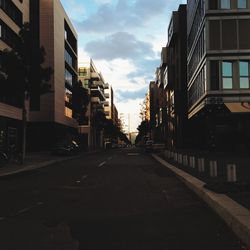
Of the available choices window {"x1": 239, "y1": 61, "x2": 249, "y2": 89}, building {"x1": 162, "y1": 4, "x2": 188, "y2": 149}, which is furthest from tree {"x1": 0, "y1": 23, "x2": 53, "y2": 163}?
building {"x1": 162, "y1": 4, "x2": 188, "y2": 149}

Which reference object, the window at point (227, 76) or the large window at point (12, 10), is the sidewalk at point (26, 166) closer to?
the window at point (227, 76)

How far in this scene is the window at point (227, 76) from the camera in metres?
45.0

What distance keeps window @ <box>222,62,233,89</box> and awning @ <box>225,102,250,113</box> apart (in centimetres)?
197

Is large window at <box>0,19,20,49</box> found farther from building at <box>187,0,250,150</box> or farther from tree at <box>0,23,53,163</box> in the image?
building at <box>187,0,250,150</box>

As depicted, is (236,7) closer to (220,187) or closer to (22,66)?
(22,66)

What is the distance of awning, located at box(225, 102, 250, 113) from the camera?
4060 cm

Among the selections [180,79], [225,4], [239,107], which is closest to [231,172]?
[239,107]

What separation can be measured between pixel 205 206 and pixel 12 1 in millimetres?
43382

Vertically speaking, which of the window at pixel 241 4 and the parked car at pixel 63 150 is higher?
the window at pixel 241 4

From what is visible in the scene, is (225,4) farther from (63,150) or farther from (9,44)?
(63,150)

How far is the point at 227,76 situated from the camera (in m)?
45.2

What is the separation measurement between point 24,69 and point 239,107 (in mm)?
18683

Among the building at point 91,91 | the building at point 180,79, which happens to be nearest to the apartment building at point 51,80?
the building at point 180,79

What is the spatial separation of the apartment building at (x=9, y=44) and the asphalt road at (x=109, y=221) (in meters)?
32.6
